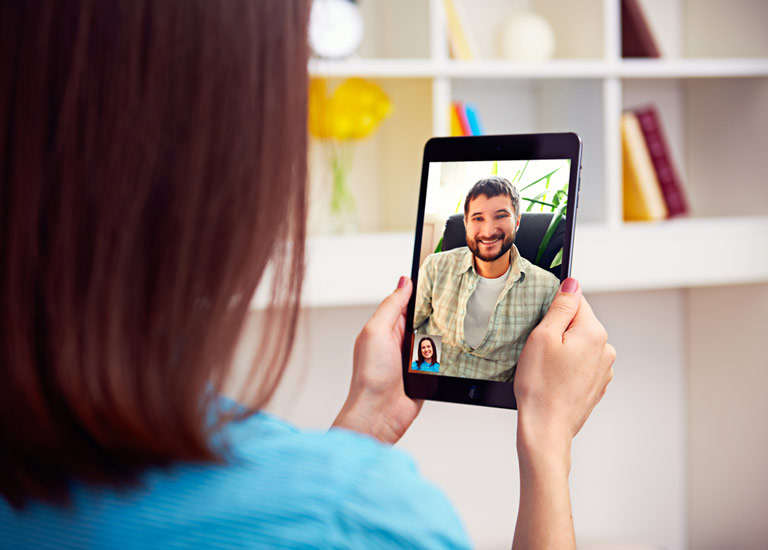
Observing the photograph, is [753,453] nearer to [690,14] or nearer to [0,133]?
[690,14]

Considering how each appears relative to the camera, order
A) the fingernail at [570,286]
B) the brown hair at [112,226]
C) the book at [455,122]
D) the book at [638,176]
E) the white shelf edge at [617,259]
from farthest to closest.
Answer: the book at [638,176] < the book at [455,122] < the white shelf edge at [617,259] < the fingernail at [570,286] < the brown hair at [112,226]

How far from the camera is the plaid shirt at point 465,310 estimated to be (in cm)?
76

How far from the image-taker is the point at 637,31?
60.9 inches

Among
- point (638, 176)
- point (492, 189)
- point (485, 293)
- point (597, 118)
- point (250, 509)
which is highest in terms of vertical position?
point (597, 118)

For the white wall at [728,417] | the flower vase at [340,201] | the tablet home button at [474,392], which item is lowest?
the white wall at [728,417]

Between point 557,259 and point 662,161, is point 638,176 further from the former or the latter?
point 557,259

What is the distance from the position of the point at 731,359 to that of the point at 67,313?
1.72 metres

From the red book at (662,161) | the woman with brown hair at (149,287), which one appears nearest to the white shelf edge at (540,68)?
the red book at (662,161)

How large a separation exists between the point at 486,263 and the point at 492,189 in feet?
0.29

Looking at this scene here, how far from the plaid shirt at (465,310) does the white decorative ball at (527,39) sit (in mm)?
850

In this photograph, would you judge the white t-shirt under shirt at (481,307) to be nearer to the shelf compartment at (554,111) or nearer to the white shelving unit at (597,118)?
the white shelving unit at (597,118)

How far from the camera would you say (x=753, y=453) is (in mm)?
1716

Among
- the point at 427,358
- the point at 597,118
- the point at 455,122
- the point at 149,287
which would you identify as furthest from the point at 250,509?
the point at 597,118

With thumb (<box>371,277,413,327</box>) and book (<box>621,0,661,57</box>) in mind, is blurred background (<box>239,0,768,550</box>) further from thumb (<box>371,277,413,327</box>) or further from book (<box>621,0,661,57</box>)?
thumb (<box>371,277,413,327</box>)
